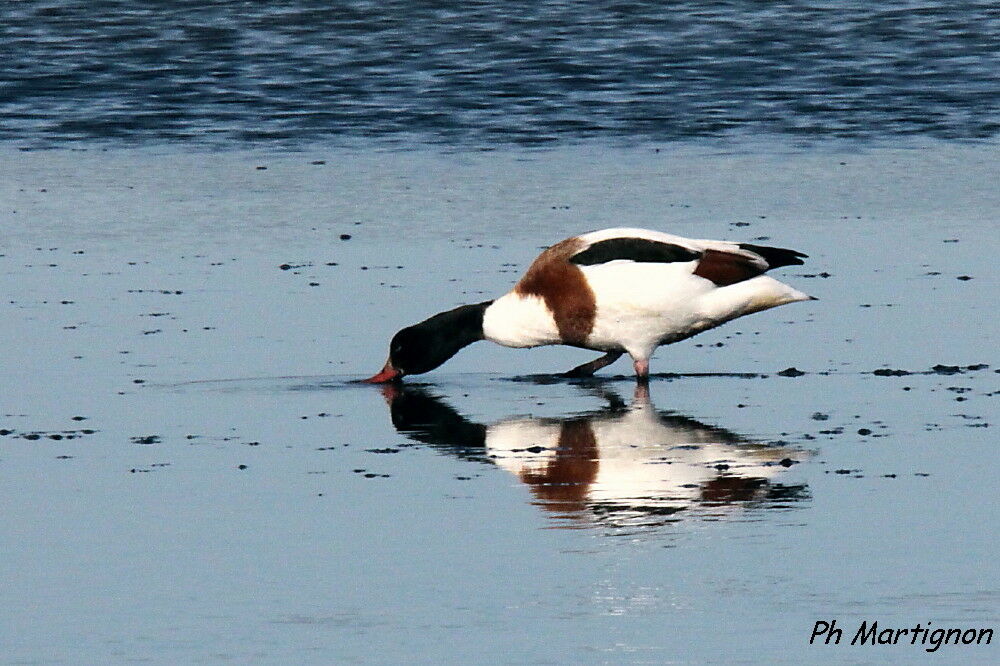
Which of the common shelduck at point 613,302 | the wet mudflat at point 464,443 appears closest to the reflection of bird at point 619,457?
the wet mudflat at point 464,443

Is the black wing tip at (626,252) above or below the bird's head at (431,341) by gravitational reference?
above

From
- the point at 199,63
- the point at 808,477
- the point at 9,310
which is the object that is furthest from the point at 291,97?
the point at 808,477

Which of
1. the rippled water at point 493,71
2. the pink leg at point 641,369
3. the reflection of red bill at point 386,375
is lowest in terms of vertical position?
the rippled water at point 493,71

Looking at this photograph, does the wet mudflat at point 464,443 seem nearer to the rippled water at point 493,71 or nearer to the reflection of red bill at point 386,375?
the reflection of red bill at point 386,375

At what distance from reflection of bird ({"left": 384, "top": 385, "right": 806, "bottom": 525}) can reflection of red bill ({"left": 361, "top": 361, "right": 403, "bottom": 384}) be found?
0.75 feet

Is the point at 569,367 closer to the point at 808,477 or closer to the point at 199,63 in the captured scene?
the point at 808,477

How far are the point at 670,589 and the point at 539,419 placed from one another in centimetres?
292

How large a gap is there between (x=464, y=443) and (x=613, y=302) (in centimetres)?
187

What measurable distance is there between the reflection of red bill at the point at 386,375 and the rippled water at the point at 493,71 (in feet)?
29.6

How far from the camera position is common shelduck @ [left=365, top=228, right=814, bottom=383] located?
10734 millimetres

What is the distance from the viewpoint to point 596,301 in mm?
10742

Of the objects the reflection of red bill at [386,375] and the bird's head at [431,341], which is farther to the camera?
the bird's head at [431,341]

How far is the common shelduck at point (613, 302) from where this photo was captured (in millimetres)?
10734

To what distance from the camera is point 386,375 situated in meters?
Result: 10.6
